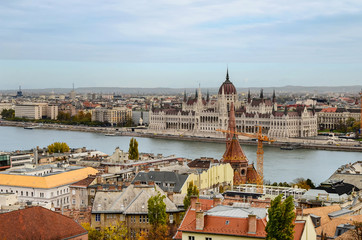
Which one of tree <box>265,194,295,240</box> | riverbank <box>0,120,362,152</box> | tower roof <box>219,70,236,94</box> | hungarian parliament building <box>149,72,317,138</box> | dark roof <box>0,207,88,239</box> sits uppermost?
tower roof <box>219,70,236,94</box>

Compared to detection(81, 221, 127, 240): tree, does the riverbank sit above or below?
below

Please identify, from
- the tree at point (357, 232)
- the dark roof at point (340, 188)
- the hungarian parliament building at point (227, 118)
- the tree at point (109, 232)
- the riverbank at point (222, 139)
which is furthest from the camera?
the hungarian parliament building at point (227, 118)

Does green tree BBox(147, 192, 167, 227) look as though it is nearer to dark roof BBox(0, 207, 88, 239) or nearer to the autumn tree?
the autumn tree

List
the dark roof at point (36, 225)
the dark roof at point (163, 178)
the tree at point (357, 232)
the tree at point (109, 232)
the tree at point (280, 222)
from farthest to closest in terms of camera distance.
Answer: the dark roof at point (163, 178) < the tree at point (109, 232) < the dark roof at point (36, 225) < the tree at point (357, 232) < the tree at point (280, 222)

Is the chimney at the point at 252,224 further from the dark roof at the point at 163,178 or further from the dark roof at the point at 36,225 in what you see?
the dark roof at the point at 163,178

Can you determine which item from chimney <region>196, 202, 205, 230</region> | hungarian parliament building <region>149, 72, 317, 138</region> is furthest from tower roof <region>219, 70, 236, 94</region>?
chimney <region>196, 202, 205, 230</region>

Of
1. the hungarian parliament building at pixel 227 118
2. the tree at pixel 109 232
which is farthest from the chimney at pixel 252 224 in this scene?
the hungarian parliament building at pixel 227 118

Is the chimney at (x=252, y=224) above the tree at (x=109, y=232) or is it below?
Result: above
